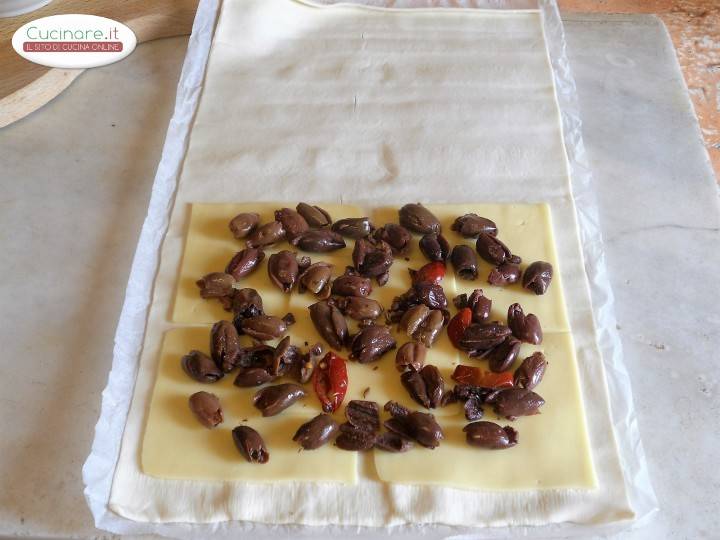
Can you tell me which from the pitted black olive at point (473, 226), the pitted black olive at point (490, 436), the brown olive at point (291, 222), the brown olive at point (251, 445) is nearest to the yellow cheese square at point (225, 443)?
the brown olive at point (251, 445)

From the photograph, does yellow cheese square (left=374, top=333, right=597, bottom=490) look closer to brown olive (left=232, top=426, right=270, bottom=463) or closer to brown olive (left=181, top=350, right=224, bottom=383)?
brown olive (left=232, top=426, right=270, bottom=463)

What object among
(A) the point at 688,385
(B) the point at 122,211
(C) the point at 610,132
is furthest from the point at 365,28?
(A) the point at 688,385

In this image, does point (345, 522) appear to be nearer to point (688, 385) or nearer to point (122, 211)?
point (688, 385)

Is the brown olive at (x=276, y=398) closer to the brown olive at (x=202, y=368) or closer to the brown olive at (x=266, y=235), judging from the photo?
the brown olive at (x=202, y=368)

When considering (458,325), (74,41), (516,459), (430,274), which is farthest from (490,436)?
(74,41)

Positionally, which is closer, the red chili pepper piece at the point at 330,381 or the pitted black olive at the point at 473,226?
the red chili pepper piece at the point at 330,381
